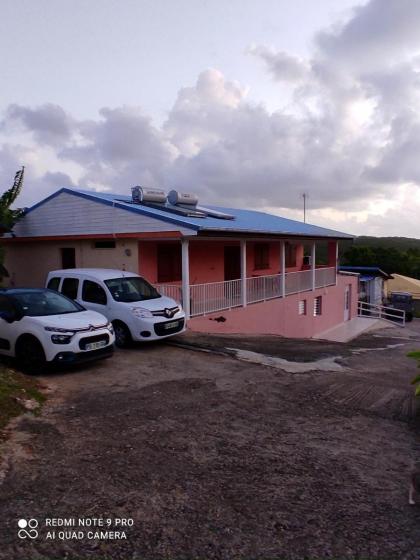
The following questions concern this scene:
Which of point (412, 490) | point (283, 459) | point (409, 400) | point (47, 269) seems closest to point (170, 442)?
point (283, 459)

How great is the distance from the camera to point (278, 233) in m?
16.6

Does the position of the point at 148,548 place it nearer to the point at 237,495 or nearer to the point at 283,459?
the point at 237,495

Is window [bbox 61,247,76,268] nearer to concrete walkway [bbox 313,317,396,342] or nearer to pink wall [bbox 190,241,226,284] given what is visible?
pink wall [bbox 190,241,226,284]

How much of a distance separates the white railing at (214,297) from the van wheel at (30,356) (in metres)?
5.98

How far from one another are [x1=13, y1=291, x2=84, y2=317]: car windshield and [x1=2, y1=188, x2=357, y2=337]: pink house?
14.2 ft

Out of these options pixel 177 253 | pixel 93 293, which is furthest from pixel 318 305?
pixel 93 293

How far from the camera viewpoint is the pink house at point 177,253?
13.7 meters

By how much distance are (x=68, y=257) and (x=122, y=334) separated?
7.95 metres

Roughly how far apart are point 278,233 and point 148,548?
46.6ft

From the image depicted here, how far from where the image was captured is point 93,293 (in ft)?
35.8

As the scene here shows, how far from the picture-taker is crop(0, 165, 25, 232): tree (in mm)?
16812

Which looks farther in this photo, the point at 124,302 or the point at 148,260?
the point at 148,260

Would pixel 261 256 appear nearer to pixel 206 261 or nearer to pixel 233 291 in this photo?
pixel 206 261

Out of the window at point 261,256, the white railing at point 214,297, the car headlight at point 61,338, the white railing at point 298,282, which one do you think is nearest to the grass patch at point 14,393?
the car headlight at point 61,338
